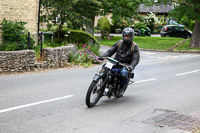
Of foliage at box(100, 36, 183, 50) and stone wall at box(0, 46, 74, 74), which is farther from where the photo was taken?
foliage at box(100, 36, 183, 50)

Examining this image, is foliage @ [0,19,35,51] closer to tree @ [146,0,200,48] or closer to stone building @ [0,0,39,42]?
stone building @ [0,0,39,42]

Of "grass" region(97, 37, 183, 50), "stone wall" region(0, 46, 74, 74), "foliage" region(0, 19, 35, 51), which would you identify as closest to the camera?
"stone wall" region(0, 46, 74, 74)

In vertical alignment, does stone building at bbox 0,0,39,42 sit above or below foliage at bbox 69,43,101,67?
above

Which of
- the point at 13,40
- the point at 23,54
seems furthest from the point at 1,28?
the point at 23,54

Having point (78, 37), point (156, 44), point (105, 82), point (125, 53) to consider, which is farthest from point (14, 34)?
point (156, 44)

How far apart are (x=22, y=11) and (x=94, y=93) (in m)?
11.1

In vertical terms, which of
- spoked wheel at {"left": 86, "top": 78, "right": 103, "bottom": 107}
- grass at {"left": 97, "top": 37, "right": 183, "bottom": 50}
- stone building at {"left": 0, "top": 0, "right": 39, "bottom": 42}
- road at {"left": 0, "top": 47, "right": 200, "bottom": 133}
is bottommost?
grass at {"left": 97, "top": 37, "right": 183, "bottom": 50}

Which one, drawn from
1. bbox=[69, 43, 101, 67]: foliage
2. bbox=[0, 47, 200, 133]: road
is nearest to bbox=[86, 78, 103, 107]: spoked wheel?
bbox=[0, 47, 200, 133]: road

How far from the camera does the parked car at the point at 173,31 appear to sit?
44.2 meters

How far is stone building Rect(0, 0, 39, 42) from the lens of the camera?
663 inches

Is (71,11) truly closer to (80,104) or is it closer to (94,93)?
(80,104)

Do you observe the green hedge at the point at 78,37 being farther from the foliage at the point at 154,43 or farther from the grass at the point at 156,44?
the foliage at the point at 154,43

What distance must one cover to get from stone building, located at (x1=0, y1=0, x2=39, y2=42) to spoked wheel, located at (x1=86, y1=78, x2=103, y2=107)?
1016cm

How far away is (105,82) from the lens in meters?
7.98
